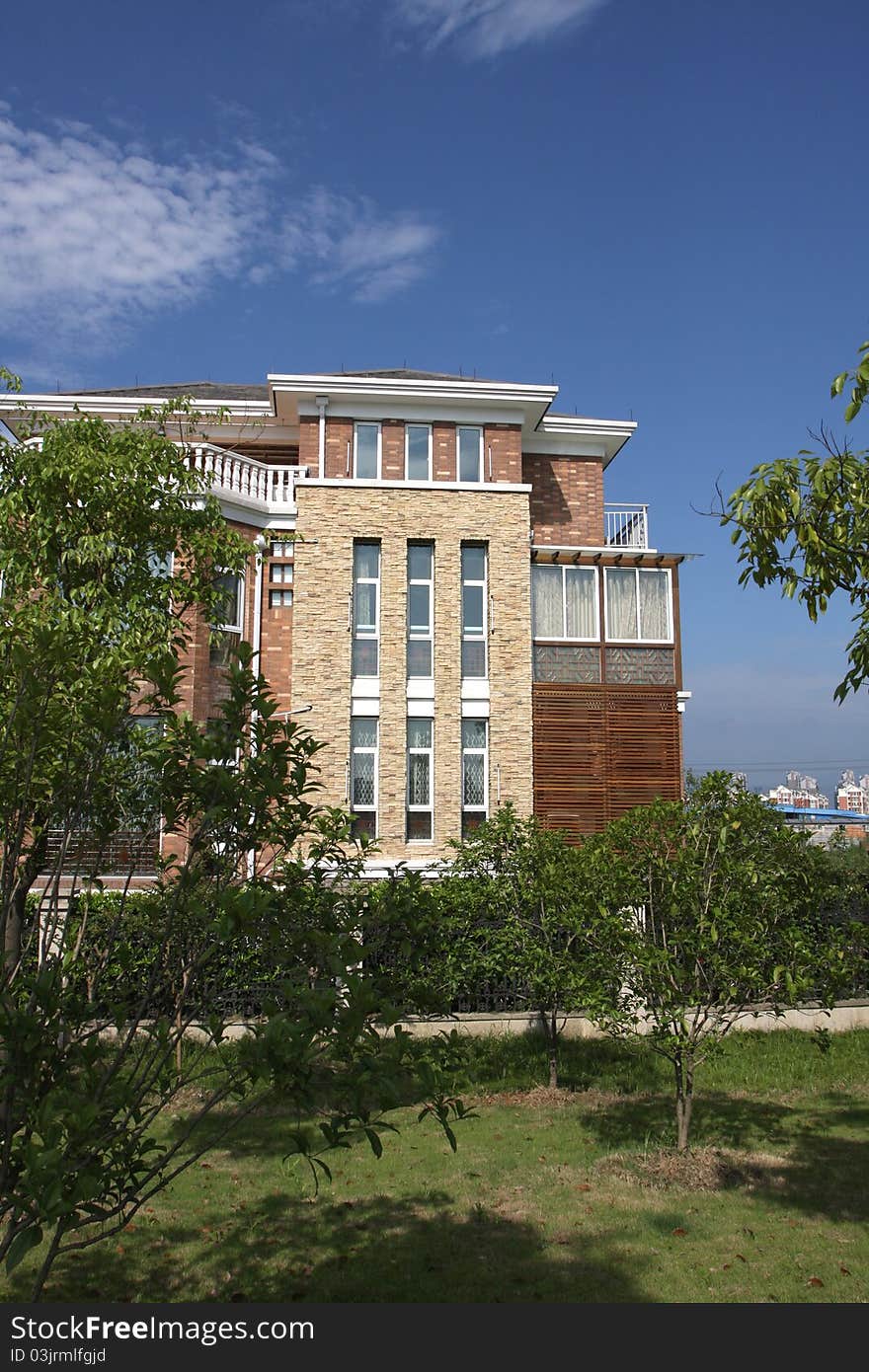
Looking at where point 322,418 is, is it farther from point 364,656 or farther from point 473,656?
point 473,656

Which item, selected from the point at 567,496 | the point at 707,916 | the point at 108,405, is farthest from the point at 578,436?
the point at 707,916

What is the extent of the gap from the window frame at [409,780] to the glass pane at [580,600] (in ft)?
12.8

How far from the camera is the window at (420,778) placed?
69.7ft

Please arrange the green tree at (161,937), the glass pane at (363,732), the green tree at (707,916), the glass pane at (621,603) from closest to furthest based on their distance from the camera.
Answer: the green tree at (161,937), the green tree at (707,916), the glass pane at (363,732), the glass pane at (621,603)

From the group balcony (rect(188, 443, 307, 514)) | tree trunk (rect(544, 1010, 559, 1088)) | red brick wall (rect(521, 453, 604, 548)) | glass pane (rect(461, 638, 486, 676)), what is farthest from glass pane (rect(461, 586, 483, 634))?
tree trunk (rect(544, 1010, 559, 1088))

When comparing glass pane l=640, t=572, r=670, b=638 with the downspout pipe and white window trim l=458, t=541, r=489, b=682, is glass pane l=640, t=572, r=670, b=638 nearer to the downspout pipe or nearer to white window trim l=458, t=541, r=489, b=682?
white window trim l=458, t=541, r=489, b=682

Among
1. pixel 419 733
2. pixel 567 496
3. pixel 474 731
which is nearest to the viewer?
pixel 419 733

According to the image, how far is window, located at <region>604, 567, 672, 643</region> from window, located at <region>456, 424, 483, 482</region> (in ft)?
13.2

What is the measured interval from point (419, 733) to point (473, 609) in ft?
10.3

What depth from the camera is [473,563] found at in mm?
22438

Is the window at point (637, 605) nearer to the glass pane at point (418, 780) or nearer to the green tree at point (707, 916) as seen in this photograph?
the glass pane at point (418, 780)

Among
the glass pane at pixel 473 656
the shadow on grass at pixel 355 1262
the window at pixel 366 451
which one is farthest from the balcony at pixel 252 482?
the shadow on grass at pixel 355 1262

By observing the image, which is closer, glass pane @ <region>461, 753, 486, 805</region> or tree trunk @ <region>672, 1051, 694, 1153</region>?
tree trunk @ <region>672, 1051, 694, 1153</region>

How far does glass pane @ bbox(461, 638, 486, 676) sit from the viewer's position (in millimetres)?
21938
